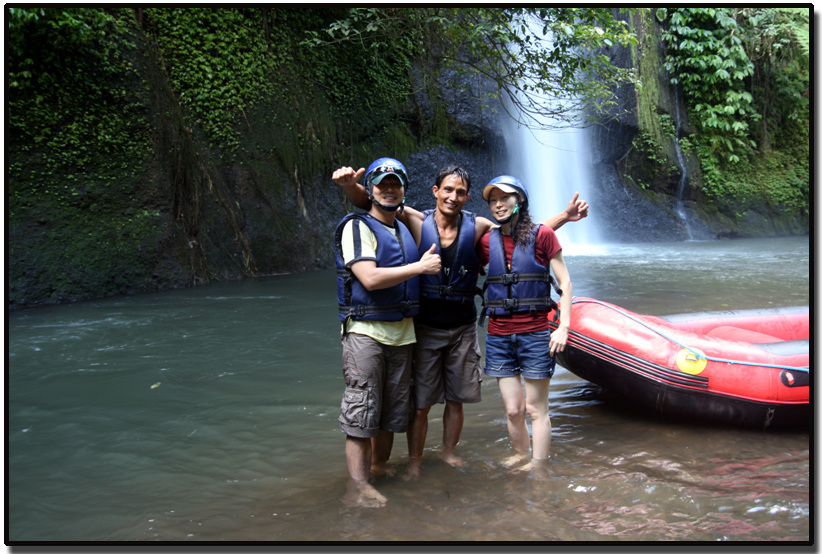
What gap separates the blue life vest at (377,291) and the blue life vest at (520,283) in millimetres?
499

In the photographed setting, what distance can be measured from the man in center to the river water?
374mm

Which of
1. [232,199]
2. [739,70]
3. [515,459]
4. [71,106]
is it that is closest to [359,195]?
[515,459]

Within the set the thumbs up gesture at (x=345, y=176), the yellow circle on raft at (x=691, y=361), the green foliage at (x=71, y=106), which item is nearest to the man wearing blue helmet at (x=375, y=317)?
the thumbs up gesture at (x=345, y=176)

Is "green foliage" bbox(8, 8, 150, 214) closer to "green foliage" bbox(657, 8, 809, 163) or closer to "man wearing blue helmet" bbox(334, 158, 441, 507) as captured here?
"man wearing blue helmet" bbox(334, 158, 441, 507)

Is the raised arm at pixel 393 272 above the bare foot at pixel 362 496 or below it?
above

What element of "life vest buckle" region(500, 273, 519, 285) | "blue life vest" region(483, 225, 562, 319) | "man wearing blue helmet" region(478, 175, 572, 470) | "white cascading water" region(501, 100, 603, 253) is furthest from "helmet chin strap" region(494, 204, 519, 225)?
"white cascading water" region(501, 100, 603, 253)

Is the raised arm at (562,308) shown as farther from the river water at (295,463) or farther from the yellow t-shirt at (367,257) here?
the yellow t-shirt at (367,257)

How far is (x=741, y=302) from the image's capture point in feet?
27.3

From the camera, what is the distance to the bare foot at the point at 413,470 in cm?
325

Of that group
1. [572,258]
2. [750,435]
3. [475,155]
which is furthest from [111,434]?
[475,155]

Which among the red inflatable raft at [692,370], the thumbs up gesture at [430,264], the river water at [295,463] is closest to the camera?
the river water at [295,463]

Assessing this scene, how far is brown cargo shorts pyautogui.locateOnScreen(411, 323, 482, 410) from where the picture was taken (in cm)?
331

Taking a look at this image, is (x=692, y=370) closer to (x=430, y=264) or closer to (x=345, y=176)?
(x=430, y=264)

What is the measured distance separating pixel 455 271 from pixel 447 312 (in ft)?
0.73
